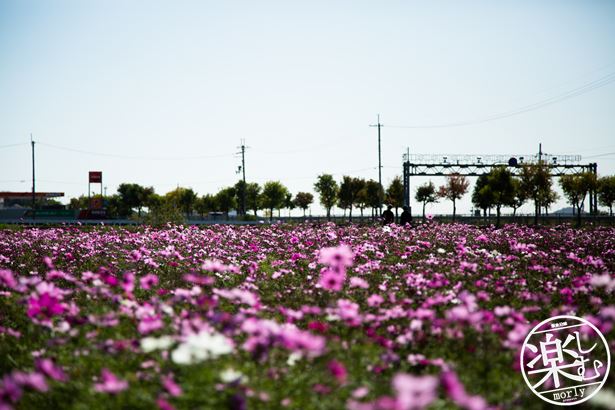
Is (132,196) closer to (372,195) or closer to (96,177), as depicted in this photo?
(96,177)

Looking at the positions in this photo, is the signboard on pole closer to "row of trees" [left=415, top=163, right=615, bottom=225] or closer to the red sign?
the red sign

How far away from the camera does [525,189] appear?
1684 inches

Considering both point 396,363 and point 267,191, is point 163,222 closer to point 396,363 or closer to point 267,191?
point 396,363

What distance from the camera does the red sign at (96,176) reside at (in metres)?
79.7

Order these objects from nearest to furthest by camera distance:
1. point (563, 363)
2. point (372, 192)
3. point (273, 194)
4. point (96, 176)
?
point (563, 363), point (372, 192), point (96, 176), point (273, 194)

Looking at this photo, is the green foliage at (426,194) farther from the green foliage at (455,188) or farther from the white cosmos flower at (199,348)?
the white cosmos flower at (199,348)

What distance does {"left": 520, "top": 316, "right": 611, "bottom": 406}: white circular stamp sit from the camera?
3932 mm

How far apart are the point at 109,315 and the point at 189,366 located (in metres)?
0.76

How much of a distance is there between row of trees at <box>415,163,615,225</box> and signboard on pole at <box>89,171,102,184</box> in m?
49.3

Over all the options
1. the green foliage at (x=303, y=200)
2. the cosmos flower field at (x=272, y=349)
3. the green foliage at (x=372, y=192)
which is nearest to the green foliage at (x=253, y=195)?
the green foliage at (x=303, y=200)

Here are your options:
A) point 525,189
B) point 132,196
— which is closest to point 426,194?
point 525,189

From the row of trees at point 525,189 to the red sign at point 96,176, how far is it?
49356mm

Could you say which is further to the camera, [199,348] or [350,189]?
[350,189]

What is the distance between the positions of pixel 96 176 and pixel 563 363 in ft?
277
